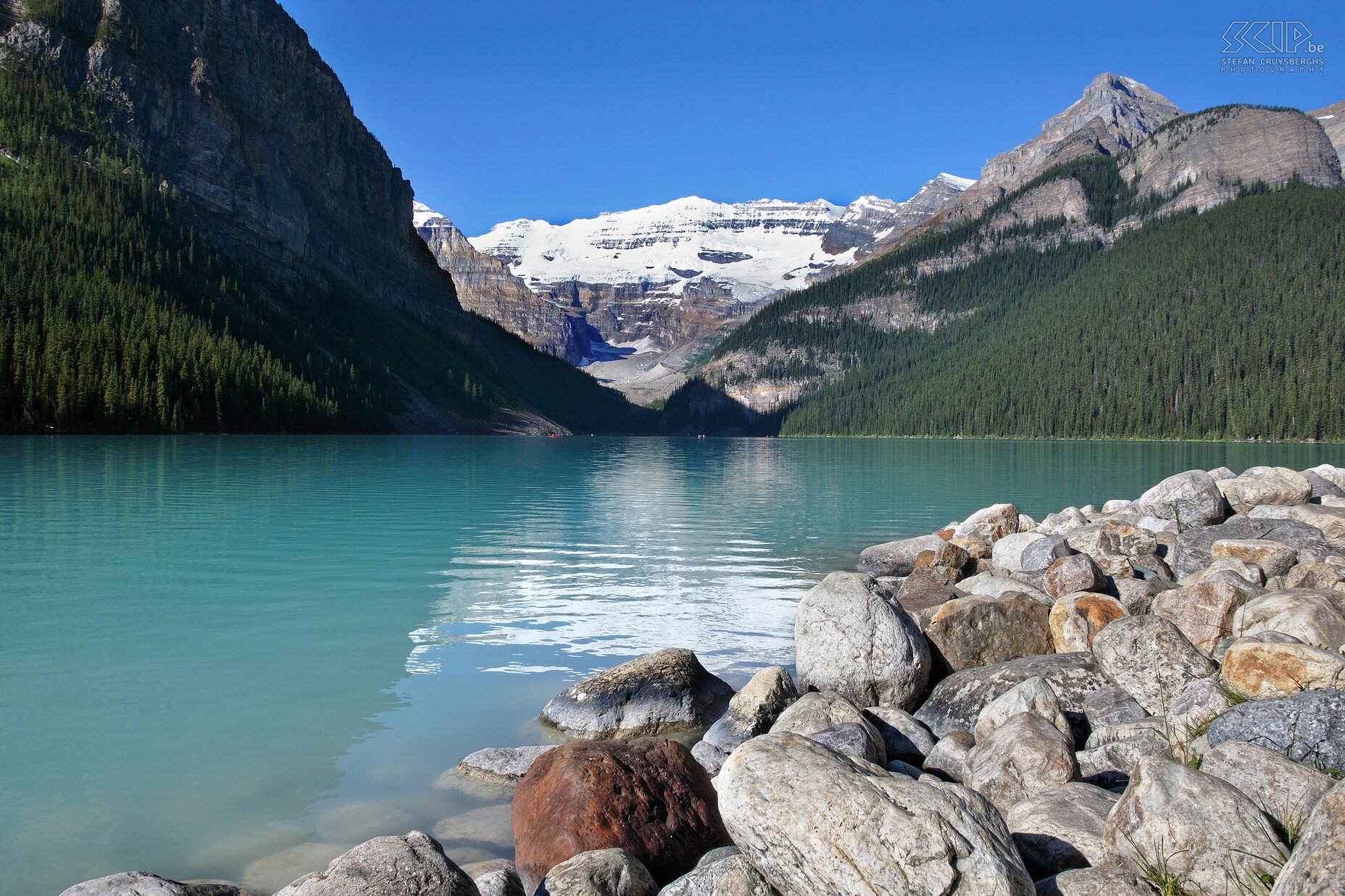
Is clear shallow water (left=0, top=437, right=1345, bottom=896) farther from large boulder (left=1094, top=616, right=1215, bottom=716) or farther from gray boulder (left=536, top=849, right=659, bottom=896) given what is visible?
large boulder (left=1094, top=616, right=1215, bottom=716)

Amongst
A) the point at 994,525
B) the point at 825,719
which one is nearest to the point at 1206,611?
the point at 825,719

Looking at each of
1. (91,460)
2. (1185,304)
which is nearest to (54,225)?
(91,460)

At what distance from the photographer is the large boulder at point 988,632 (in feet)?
42.0

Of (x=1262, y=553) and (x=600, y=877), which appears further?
(x=1262, y=553)

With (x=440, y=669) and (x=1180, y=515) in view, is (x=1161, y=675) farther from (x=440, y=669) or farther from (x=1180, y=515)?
(x=1180, y=515)

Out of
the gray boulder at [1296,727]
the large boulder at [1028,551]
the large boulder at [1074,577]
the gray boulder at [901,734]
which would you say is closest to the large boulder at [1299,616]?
the gray boulder at [1296,727]

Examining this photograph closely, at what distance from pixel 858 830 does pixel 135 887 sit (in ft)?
16.4

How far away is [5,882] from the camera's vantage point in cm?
732

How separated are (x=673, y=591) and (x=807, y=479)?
42.6 m

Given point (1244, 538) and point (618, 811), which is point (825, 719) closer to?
point (618, 811)

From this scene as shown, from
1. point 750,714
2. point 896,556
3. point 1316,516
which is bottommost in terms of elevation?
point 750,714

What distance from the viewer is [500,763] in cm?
987

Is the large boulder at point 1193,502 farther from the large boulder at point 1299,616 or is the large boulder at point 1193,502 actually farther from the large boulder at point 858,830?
the large boulder at point 858,830

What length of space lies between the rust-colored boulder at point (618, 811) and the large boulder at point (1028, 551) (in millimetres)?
10859
